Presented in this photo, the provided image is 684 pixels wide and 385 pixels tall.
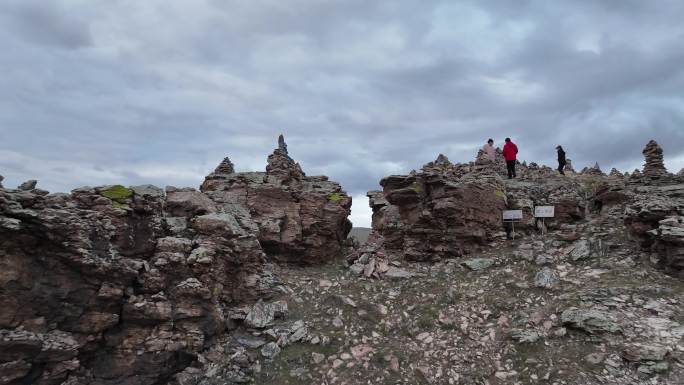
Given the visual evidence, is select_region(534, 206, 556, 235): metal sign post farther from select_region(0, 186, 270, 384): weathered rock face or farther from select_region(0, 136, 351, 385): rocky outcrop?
select_region(0, 186, 270, 384): weathered rock face

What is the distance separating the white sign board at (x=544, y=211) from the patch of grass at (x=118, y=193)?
16896 mm

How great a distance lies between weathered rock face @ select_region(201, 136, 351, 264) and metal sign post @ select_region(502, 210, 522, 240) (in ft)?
24.7

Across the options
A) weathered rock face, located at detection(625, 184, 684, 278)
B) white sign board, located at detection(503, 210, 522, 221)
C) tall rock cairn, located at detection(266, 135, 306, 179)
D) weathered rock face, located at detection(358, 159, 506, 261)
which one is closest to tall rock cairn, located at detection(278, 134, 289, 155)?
tall rock cairn, located at detection(266, 135, 306, 179)

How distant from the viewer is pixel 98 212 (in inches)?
472

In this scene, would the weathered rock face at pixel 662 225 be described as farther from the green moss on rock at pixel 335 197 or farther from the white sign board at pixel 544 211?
the green moss on rock at pixel 335 197

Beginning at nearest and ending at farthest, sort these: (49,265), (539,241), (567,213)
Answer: (49,265) → (539,241) → (567,213)

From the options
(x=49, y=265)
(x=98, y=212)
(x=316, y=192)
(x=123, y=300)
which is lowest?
(x=123, y=300)

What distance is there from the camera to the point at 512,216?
58.3 feet

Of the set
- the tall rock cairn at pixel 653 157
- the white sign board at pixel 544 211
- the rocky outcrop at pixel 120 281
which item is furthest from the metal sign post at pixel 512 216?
the rocky outcrop at pixel 120 281

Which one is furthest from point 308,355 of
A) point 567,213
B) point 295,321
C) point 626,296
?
point 567,213

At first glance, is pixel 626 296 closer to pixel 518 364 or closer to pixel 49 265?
pixel 518 364

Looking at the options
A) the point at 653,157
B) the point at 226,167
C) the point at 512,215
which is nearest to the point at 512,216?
the point at 512,215

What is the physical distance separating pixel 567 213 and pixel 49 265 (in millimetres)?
20056

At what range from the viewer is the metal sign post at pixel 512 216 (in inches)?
Result: 696
